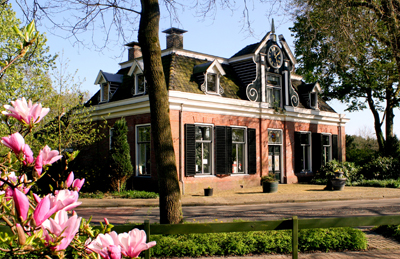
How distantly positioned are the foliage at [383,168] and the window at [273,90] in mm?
7928

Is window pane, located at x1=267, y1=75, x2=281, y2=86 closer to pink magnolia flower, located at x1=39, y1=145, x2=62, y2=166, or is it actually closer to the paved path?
the paved path

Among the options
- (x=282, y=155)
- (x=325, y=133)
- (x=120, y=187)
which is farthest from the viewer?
(x=325, y=133)

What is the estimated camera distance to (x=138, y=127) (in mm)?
19172

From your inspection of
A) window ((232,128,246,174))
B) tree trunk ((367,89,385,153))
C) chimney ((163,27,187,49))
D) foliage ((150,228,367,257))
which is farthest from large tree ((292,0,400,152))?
tree trunk ((367,89,385,153))

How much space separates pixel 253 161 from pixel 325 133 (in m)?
8.40

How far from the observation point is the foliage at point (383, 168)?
24828 millimetres

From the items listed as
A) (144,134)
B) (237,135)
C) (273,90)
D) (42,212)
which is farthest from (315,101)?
(42,212)

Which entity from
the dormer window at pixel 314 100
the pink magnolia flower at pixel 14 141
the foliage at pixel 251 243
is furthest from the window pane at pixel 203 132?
the pink magnolia flower at pixel 14 141

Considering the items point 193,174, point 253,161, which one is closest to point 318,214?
point 193,174

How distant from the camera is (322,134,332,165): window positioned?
26.5 m

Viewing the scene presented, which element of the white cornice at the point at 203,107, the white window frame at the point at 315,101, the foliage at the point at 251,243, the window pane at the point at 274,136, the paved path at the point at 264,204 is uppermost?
the white window frame at the point at 315,101

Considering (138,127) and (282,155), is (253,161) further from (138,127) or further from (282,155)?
(138,127)

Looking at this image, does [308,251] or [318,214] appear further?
[318,214]

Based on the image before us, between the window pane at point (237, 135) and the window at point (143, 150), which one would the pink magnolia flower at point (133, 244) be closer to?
the window at point (143, 150)
